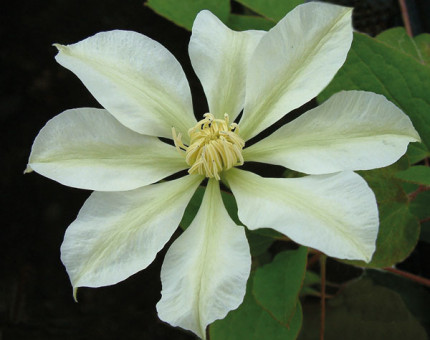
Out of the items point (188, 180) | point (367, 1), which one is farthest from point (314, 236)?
point (367, 1)

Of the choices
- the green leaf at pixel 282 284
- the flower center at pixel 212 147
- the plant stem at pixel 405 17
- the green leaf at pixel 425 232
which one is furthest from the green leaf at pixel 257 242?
the plant stem at pixel 405 17

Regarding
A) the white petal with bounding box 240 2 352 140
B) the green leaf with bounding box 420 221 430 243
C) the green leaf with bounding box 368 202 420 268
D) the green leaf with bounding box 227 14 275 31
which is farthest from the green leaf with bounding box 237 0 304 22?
the green leaf with bounding box 420 221 430 243

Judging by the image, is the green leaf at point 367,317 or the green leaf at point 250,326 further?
the green leaf at point 367,317

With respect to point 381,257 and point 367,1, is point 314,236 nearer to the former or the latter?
point 381,257

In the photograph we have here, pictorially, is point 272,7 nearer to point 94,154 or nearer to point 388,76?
point 388,76

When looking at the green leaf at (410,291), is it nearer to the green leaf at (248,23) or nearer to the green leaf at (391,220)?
the green leaf at (391,220)

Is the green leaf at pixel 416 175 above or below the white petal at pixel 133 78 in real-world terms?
below
